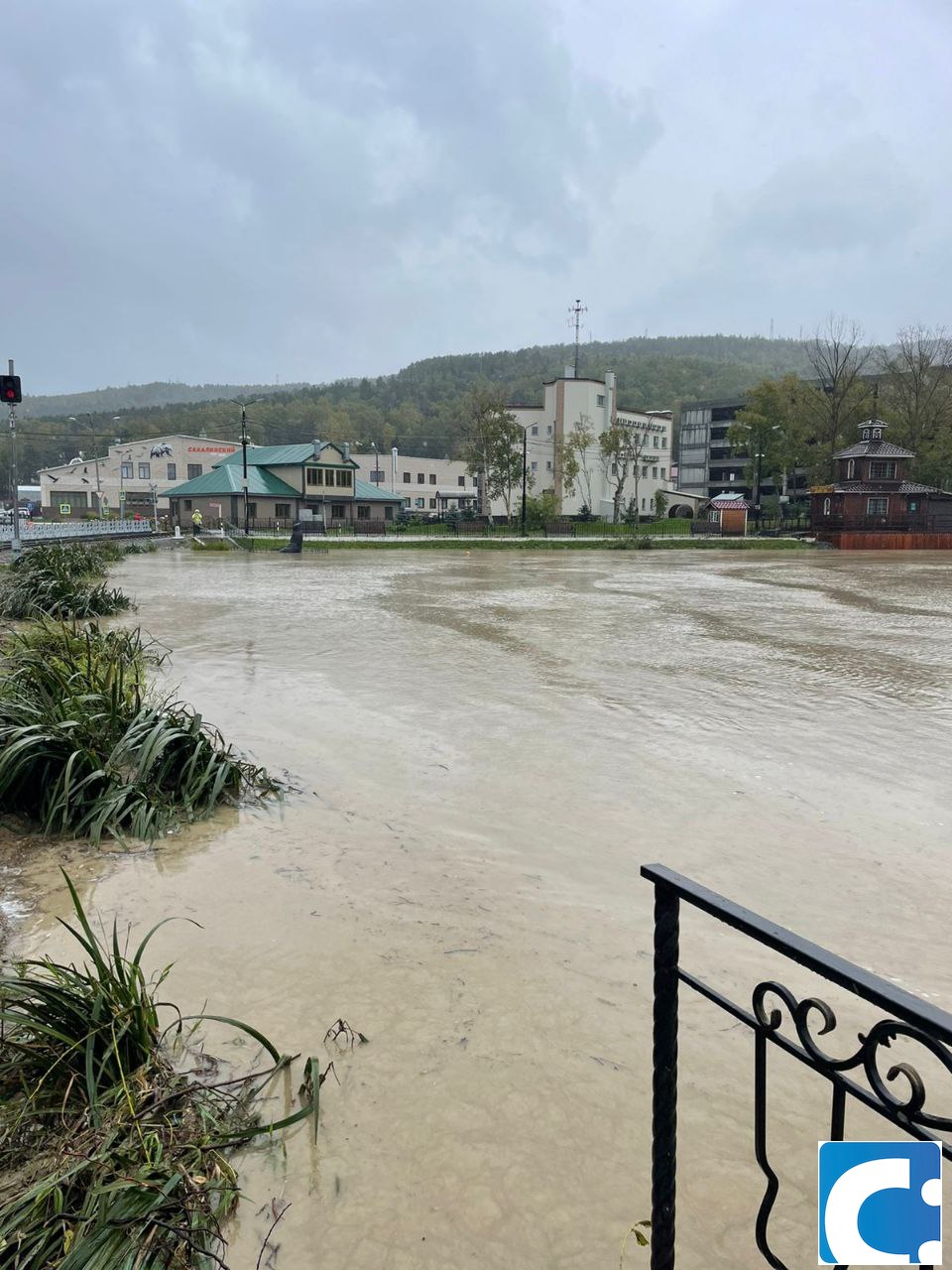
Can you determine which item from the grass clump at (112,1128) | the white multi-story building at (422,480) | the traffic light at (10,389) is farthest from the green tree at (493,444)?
the grass clump at (112,1128)

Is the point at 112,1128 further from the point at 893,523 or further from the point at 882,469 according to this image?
the point at 882,469

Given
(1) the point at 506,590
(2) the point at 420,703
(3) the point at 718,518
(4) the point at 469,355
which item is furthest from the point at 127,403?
(2) the point at 420,703

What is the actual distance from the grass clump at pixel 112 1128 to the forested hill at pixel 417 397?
95.6m

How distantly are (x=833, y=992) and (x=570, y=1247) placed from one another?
70.4 inches

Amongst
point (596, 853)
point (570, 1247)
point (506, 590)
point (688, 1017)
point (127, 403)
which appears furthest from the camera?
point (127, 403)

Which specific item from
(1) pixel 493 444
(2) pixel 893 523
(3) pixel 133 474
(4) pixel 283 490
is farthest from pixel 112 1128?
(3) pixel 133 474

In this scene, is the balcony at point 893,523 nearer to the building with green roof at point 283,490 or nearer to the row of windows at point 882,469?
the row of windows at point 882,469

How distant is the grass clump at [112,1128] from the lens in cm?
208

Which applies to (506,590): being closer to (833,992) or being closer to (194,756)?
(194,756)

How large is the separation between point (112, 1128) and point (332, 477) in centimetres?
6873

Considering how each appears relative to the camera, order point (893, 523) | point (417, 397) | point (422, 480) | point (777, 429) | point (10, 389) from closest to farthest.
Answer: point (10, 389), point (893, 523), point (777, 429), point (422, 480), point (417, 397)

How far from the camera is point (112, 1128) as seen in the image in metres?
2.42

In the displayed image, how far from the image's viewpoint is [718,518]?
6512 cm

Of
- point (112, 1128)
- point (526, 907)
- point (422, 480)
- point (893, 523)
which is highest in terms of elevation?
point (422, 480)
